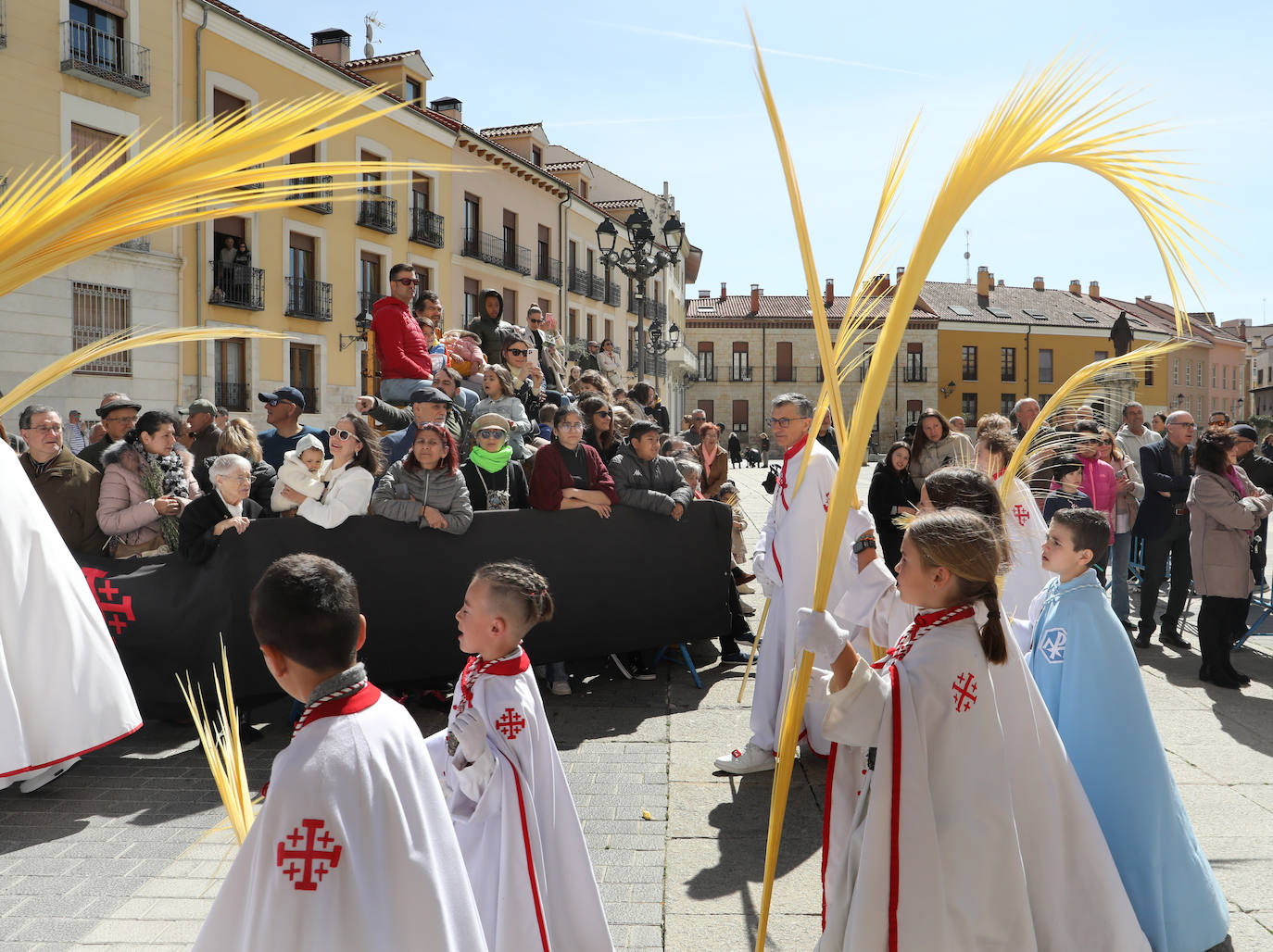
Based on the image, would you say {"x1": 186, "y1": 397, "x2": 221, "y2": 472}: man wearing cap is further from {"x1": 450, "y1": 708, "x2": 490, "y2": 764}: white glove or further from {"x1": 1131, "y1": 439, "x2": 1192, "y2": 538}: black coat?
{"x1": 1131, "y1": 439, "x2": 1192, "y2": 538}: black coat

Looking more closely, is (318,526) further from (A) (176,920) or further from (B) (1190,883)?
(B) (1190,883)

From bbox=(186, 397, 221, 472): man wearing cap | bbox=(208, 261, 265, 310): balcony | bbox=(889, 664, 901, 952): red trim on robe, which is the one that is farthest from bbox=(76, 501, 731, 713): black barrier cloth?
bbox=(208, 261, 265, 310): balcony

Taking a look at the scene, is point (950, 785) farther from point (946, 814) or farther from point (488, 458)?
point (488, 458)

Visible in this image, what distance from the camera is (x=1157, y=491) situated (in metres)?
8.98

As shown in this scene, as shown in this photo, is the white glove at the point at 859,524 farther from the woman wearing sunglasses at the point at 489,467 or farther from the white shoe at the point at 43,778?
the white shoe at the point at 43,778

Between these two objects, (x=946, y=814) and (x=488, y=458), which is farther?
(x=488, y=458)

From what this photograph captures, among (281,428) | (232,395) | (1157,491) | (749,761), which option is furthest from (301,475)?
(232,395)

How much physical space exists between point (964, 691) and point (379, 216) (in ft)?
82.3

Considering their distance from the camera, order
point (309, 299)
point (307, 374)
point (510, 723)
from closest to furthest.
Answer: point (510, 723)
point (309, 299)
point (307, 374)

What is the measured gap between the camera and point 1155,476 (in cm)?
897

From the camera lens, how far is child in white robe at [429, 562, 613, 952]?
2795 millimetres

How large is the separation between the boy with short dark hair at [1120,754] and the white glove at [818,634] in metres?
1.45

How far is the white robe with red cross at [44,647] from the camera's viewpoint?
4.43 meters

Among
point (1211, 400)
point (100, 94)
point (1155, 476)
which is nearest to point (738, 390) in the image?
point (1211, 400)
